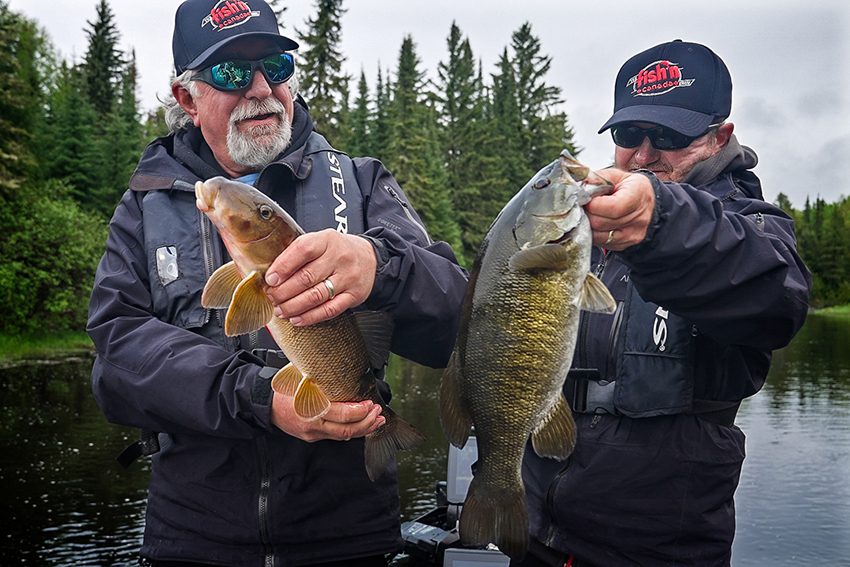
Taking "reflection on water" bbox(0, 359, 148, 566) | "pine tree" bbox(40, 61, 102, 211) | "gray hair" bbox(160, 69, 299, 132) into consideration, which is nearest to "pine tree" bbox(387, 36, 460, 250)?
"pine tree" bbox(40, 61, 102, 211)

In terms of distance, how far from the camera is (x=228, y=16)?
3.41m

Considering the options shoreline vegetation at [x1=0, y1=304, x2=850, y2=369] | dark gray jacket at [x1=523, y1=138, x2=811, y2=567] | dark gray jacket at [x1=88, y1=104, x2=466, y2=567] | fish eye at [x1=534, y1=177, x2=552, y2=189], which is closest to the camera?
fish eye at [x1=534, y1=177, x2=552, y2=189]

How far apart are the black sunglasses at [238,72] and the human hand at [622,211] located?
185 cm

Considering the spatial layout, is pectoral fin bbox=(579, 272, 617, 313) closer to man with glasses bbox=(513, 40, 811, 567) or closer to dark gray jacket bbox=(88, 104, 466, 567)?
man with glasses bbox=(513, 40, 811, 567)

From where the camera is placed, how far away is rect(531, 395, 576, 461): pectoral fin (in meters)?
2.50

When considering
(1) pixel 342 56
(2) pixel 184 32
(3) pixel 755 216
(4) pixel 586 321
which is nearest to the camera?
(3) pixel 755 216

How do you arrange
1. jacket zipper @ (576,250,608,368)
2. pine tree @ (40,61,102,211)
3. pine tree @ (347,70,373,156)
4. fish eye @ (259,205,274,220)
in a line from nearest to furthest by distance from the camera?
fish eye @ (259,205,274,220), jacket zipper @ (576,250,608,368), pine tree @ (40,61,102,211), pine tree @ (347,70,373,156)

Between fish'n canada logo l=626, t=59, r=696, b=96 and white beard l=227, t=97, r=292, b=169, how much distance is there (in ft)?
5.59

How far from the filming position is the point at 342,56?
40.2 metres

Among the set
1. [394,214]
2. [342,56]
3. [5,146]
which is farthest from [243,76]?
[342,56]

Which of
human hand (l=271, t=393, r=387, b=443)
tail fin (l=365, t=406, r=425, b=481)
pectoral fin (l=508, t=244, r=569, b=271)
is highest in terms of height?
pectoral fin (l=508, t=244, r=569, b=271)

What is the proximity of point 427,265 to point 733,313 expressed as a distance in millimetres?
1106

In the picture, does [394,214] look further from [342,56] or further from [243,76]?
[342,56]

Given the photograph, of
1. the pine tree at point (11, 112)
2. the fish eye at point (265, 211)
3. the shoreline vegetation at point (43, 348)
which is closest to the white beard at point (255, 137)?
the fish eye at point (265, 211)
